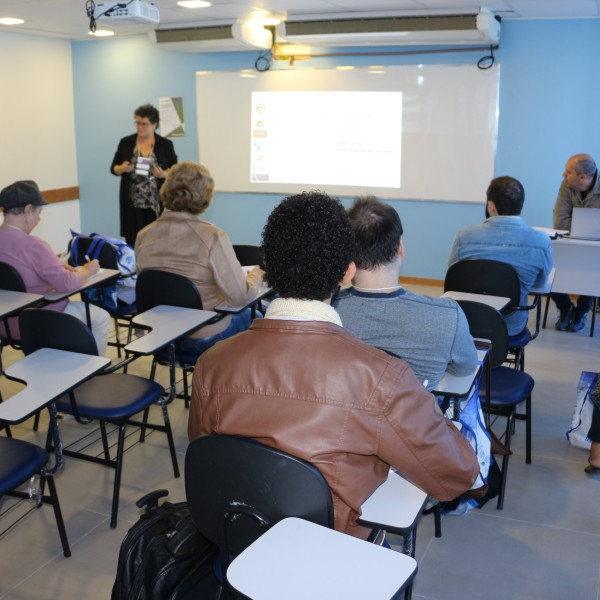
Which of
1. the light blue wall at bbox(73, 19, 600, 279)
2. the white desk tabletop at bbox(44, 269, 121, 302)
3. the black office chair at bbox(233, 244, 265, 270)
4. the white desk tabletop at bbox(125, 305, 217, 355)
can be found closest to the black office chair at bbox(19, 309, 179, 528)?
the white desk tabletop at bbox(125, 305, 217, 355)

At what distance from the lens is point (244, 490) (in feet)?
5.15

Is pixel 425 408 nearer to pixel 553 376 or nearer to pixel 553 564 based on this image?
pixel 553 564

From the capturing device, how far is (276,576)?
1.34 m

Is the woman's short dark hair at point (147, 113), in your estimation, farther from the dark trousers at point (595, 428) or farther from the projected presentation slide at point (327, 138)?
the dark trousers at point (595, 428)

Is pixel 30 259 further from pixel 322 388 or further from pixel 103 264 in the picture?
pixel 322 388

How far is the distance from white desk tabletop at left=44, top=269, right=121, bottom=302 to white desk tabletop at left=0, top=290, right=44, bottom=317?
2.7 inches

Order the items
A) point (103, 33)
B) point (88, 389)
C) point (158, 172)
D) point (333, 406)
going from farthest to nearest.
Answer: point (103, 33), point (158, 172), point (88, 389), point (333, 406)

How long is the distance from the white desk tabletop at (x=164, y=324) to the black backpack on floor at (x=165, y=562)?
3.67ft

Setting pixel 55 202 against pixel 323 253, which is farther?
pixel 55 202

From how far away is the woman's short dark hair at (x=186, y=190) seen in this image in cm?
368

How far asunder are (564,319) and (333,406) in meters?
4.63

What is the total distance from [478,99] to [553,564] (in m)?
4.86

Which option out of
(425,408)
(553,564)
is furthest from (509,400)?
(425,408)

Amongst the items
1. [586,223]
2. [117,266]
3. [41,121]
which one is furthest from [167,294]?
[41,121]
